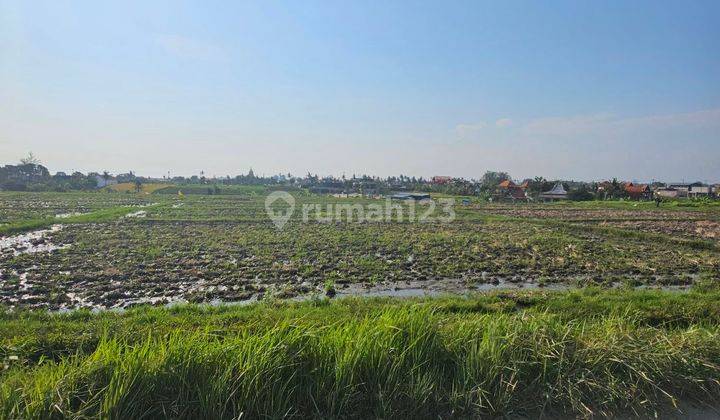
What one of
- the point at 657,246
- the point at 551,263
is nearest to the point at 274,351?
the point at 551,263

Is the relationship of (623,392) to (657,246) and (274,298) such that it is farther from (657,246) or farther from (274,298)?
(657,246)

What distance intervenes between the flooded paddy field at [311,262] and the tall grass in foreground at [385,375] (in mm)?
5327

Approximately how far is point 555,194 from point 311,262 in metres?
50.8

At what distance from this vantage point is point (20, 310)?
6980mm

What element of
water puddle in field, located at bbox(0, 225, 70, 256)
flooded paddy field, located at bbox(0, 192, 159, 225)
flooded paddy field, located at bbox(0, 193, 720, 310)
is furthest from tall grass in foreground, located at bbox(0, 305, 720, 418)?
flooded paddy field, located at bbox(0, 192, 159, 225)

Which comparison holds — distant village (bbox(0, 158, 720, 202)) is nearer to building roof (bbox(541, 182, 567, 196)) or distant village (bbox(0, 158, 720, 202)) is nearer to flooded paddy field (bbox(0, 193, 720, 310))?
building roof (bbox(541, 182, 567, 196))

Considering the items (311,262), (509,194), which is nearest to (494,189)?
(509,194)

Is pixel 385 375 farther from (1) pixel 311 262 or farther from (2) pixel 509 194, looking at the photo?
(2) pixel 509 194

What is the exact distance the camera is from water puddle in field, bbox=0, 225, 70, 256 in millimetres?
13438

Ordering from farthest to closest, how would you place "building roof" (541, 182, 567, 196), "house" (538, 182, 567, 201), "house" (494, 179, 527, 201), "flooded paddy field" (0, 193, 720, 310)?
"building roof" (541, 182, 567, 196)
"house" (538, 182, 567, 201)
"house" (494, 179, 527, 201)
"flooded paddy field" (0, 193, 720, 310)

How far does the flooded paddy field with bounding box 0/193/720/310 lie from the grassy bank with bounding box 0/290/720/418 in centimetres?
514

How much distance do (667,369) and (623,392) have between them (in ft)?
2.02

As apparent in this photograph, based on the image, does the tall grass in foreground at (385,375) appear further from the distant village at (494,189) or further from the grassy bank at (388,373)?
the distant village at (494,189)

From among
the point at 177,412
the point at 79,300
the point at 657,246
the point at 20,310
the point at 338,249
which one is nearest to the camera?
the point at 177,412
